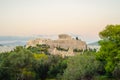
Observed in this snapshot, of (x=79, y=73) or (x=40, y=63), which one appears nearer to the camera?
(x=79, y=73)

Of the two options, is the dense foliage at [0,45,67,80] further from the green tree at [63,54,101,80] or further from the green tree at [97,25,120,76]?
the green tree at [97,25,120,76]

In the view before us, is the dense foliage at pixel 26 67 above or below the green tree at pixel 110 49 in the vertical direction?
below

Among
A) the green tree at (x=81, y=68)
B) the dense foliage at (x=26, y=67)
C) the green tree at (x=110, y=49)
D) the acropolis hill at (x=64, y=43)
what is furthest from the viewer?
the acropolis hill at (x=64, y=43)

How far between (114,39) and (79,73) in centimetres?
505

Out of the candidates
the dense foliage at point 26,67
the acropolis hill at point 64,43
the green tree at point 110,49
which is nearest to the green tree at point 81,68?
the green tree at point 110,49

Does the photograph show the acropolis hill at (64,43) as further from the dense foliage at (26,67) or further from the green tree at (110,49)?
the green tree at (110,49)

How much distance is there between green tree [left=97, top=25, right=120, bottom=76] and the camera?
97.7 feet

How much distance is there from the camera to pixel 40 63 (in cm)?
3712

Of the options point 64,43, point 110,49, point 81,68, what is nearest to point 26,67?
point 81,68

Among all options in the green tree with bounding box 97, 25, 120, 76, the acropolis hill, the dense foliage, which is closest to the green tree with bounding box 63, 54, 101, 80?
the green tree with bounding box 97, 25, 120, 76

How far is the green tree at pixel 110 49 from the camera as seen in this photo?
29.8 m

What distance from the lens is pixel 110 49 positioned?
3097 cm

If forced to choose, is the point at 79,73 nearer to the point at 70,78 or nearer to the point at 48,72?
the point at 70,78

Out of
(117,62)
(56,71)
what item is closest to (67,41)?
(56,71)
